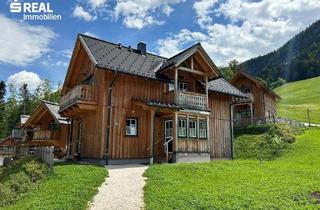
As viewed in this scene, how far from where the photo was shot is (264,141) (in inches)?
1054

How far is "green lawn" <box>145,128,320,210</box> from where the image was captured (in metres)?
8.98

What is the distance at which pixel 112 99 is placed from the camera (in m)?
18.0

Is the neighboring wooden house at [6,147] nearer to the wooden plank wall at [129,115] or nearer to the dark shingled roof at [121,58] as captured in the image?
the dark shingled roof at [121,58]

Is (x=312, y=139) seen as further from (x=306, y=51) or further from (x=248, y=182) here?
A: (x=306, y=51)

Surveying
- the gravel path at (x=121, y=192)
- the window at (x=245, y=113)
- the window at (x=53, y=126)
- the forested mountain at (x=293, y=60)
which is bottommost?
the gravel path at (x=121, y=192)

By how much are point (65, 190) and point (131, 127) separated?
28.8 feet

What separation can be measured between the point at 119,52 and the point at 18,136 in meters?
30.4

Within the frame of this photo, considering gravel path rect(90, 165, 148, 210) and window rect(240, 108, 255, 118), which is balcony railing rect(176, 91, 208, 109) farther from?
window rect(240, 108, 255, 118)

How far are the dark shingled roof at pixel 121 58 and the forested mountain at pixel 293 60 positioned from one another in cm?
7148

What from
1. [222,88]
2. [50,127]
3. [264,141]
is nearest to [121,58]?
[222,88]

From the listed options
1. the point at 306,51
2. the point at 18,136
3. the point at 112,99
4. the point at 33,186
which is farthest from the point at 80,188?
the point at 306,51

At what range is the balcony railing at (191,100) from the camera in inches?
765

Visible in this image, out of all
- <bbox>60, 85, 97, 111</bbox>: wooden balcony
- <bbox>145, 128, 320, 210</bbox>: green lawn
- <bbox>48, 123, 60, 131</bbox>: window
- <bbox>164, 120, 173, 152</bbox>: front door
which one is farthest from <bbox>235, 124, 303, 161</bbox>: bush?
<bbox>48, 123, 60, 131</bbox>: window

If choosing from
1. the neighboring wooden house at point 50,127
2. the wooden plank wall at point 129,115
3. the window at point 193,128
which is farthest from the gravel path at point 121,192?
the neighboring wooden house at point 50,127
